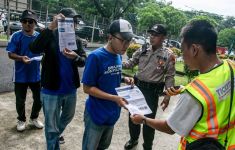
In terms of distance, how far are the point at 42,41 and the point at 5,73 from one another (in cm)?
633

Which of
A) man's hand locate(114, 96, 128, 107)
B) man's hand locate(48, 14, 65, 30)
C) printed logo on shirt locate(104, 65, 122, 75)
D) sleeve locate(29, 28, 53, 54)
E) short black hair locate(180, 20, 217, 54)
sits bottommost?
man's hand locate(114, 96, 128, 107)

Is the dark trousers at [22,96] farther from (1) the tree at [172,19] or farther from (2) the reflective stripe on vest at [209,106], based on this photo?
(1) the tree at [172,19]

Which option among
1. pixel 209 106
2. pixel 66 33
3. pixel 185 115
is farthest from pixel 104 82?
pixel 209 106

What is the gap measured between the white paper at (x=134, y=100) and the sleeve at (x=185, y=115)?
2.23 ft

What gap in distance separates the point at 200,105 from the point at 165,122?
0.37 meters

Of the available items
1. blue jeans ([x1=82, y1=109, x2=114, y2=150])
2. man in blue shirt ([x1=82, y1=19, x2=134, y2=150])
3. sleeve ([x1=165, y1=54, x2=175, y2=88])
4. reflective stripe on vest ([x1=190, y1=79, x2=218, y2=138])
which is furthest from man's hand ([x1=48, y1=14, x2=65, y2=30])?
reflective stripe on vest ([x1=190, y1=79, x2=218, y2=138])

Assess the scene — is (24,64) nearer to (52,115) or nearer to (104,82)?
(52,115)

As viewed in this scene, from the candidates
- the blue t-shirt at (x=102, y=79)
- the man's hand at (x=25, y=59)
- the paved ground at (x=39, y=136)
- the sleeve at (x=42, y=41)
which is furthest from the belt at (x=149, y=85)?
the man's hand at (x=25, y=59)

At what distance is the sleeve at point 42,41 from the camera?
12.5 feet

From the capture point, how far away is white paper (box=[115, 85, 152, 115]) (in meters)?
2.89

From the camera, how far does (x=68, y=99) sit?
4.14 metres

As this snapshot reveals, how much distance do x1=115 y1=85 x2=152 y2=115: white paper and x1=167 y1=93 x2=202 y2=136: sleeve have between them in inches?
26.8

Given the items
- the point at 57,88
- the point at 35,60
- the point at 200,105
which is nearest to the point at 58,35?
the point at 57,88

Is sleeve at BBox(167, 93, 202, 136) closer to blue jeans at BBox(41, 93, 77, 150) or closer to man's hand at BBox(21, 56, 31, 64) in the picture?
blue jeans at BBox(41, 93, 77, 150)
